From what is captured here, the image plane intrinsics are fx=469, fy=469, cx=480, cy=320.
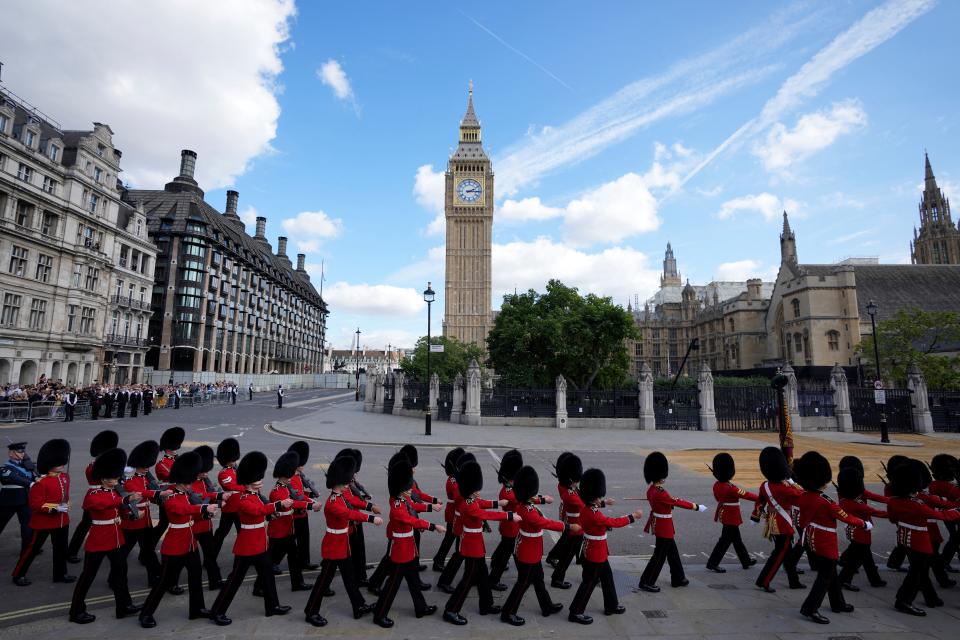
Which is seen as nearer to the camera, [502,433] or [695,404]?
[502,433]

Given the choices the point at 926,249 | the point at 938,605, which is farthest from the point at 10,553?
the point at 926,249

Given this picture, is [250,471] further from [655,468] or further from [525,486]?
[655,468]

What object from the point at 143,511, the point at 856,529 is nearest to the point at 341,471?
the point at 143,511

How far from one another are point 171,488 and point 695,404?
26.5m

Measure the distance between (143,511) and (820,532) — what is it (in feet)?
27.0

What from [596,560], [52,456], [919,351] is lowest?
[596,560]

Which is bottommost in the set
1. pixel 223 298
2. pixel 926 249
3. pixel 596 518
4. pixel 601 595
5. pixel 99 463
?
pixel 601 595

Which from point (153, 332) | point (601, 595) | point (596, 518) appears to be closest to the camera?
point (596, 518)

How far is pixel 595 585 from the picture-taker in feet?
17.6

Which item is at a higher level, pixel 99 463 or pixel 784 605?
pixel 99 463

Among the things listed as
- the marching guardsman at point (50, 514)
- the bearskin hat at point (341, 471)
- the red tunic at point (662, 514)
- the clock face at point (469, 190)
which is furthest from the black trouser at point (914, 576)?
the clock face at point (469, 190)

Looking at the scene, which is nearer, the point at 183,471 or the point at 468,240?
the point at 183,471

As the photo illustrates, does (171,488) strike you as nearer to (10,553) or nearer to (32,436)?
(10,553)

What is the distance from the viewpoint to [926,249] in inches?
3241
